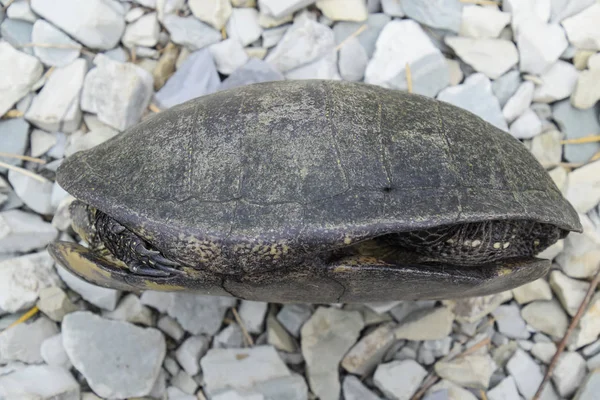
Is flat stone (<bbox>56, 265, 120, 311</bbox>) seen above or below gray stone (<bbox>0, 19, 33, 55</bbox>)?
below

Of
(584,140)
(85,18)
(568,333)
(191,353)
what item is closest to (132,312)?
(191,353)

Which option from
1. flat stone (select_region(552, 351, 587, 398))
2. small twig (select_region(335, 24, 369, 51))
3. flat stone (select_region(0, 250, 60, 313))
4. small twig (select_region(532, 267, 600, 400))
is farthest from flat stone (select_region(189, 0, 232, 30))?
flat stone (select_region(552, 351, 587, 398))

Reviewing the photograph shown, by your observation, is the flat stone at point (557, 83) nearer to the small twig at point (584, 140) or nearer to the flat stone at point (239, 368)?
the small twig at point (584, 140)

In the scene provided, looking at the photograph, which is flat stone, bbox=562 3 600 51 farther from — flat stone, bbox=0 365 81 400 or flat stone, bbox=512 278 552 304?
flat stone, bbox=0 365 81 400

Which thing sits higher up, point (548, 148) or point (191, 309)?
point (548, 148)

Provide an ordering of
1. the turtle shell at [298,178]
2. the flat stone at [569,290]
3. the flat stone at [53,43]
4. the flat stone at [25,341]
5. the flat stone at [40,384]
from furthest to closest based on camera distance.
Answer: the flat stone at [53,43], the flat stone at [569,290], the flat stone at [25,341], the flat stone at [40,384], the turtle shell at [298,178]

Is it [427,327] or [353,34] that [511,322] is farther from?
[353,34]

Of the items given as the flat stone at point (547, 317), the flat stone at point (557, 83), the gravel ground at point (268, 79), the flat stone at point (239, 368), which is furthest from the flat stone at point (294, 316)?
the flat stone at point (557, 83)
